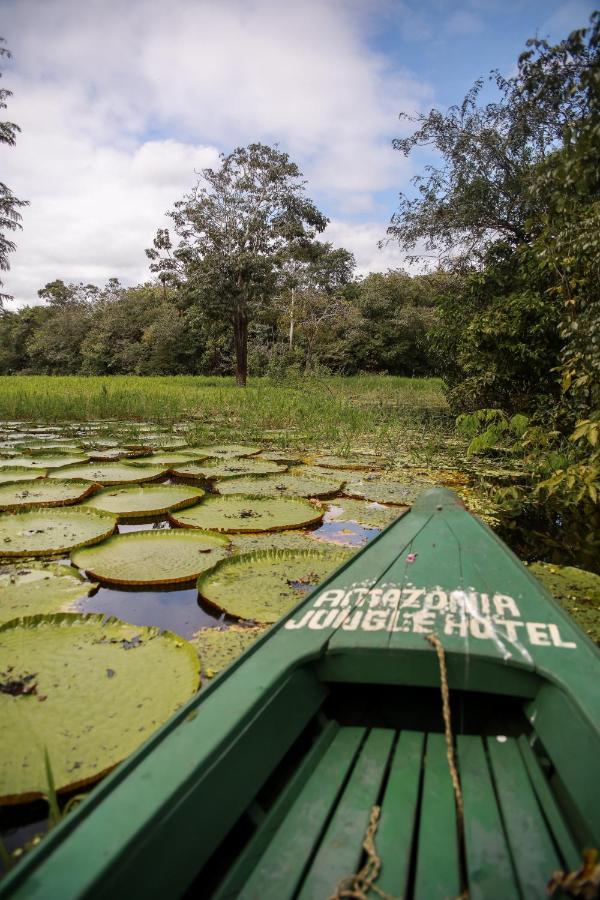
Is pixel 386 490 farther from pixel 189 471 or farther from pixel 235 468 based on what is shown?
pixel 189 471

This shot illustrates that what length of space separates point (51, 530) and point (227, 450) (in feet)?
8.55

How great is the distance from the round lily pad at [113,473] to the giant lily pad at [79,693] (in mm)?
2187

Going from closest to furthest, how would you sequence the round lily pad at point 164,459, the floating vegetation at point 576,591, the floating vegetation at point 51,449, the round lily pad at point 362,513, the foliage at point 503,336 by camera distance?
the floating vegetation at point 576,591 → the round lily pad at point 362,513 → the round lily pad at point 164,459 → the floating vegetation at point 51,449 → the foliage at point 503,336

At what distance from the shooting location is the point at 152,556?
2627mm

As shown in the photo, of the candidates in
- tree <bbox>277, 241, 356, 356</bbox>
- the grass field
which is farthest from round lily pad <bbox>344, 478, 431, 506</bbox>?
tree <bbox>277, 241, 356, 356</bbox>

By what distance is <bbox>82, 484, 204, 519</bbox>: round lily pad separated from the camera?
3.31 metres

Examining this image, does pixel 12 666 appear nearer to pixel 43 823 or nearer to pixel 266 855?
pixel 43 823

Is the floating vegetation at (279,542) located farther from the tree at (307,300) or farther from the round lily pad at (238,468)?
the tree at (307,300)

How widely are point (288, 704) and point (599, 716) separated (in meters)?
0.57

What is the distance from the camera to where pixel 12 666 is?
1.62 m

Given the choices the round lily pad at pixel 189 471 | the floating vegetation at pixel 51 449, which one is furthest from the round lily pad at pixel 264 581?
the floating vegetation at pixel 51 449

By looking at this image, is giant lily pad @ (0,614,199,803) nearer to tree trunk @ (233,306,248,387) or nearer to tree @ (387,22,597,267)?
tree @ (387,22,597,267)

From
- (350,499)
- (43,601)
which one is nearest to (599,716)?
(43,601)

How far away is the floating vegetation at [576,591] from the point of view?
6.59 feet
